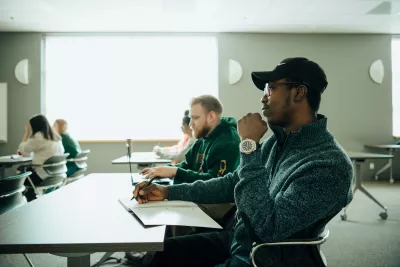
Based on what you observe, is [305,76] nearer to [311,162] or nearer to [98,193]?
[311,162]

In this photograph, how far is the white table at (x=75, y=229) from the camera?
0.90m

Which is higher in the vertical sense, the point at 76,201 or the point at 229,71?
the point at 229,71

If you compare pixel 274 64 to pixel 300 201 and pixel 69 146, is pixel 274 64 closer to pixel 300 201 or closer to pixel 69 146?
pixel 69 146

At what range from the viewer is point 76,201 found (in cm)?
141

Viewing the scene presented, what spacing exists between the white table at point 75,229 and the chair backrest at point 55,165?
236 cm

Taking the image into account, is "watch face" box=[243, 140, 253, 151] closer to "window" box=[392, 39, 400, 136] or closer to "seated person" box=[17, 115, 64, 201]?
"seated person" box=[17, 115, 64, 201]

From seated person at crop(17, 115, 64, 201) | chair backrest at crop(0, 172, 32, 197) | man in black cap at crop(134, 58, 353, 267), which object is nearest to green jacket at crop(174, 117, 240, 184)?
man in black cap at crop(134, 58, 353, 267)

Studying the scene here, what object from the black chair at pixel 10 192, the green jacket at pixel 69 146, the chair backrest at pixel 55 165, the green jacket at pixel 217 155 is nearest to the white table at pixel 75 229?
the green jacket at pixel 217 155

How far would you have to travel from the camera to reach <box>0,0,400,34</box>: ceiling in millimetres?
4953

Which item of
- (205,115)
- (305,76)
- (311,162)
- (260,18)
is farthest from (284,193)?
(260,18)

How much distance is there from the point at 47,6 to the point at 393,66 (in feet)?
20.7

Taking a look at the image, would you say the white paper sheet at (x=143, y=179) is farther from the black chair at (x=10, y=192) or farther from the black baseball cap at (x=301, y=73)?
the black baseball cap at (x=301, y=73)

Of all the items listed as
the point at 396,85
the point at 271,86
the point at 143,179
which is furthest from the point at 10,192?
the point at 396,85

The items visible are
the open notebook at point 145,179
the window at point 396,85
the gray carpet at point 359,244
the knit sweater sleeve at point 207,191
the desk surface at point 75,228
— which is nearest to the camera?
the desk surface at point 75,228
